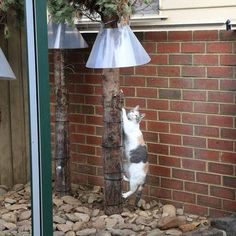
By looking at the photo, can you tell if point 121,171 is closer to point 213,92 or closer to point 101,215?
point 101,215

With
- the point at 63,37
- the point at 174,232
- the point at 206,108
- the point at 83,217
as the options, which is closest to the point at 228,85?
the point at 206,108

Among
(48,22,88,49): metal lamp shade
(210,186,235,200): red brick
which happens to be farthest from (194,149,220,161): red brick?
(48,22,88,49): metal lamp shade

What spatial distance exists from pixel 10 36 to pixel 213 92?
1802mm

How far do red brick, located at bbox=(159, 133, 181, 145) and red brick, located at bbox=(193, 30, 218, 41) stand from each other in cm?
82

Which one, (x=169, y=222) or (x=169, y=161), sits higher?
(x=169, y=161)

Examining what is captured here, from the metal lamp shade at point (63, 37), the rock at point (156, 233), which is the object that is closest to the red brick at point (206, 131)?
the rock at point (156, 233)

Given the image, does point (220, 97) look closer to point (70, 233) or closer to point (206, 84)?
point (206, 84)

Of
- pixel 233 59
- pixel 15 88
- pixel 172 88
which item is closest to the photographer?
pixel 233 59

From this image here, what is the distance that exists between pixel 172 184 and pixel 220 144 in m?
0.59

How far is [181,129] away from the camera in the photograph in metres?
4.83

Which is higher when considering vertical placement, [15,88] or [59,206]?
[15,88]

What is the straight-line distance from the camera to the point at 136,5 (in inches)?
187

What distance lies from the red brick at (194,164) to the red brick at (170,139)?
0.17 meters

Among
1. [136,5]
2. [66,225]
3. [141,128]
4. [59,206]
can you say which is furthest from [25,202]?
[136,5]
